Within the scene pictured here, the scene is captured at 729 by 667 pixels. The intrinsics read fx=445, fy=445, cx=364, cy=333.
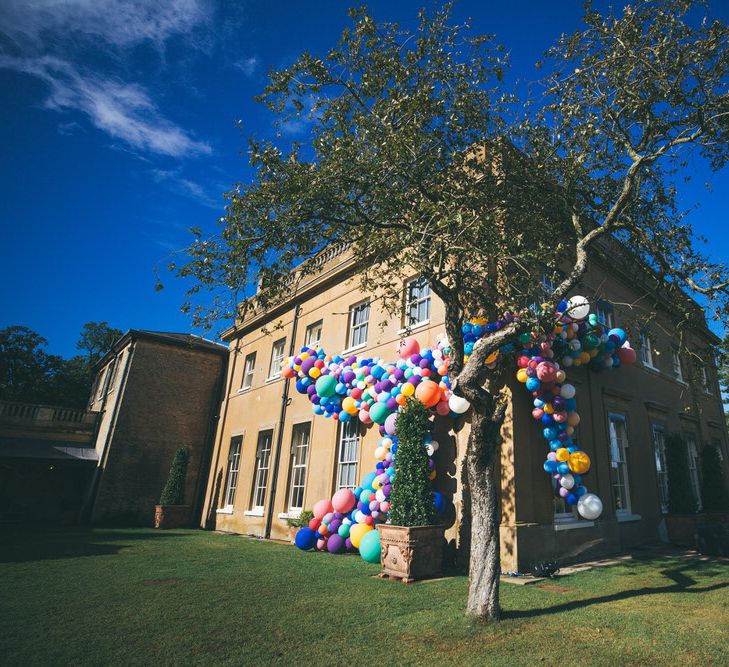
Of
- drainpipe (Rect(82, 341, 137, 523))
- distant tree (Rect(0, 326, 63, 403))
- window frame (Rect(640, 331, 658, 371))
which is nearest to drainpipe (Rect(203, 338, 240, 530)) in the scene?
drainpipe (Rect(82, 341, 137, 523))

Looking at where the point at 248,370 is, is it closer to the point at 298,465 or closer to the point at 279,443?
the point at 279,443

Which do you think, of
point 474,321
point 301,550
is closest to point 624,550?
point 474,321

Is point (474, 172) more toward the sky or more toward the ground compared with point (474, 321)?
more toward the sky

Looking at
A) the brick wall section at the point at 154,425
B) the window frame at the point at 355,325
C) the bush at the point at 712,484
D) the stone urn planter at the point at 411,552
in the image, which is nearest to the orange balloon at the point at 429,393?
the stone urn planter at the point at 411,552

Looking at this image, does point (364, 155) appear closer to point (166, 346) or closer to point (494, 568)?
point (494, 568)

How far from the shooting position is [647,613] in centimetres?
548

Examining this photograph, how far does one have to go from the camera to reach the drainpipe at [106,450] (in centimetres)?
1816

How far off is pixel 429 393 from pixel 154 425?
15823 mm

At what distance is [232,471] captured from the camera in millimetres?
17828

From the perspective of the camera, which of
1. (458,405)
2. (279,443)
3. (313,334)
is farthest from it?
(313,334)

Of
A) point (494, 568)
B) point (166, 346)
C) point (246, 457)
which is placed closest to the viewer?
point (494, 568)

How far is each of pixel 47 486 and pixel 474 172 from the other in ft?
78.8

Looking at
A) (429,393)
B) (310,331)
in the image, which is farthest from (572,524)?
(310,331)

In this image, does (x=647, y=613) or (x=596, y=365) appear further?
(x=596, y=365)
